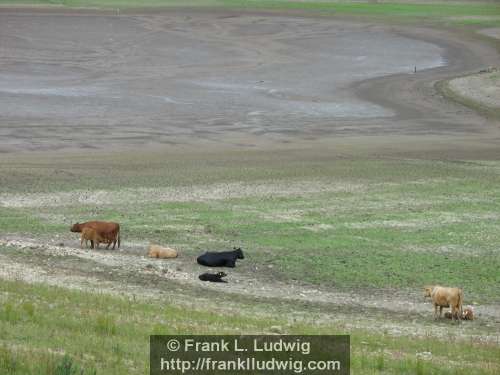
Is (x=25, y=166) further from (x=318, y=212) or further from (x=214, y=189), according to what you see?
(x=318, y=212)

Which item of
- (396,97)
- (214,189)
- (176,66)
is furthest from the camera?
(176,66)

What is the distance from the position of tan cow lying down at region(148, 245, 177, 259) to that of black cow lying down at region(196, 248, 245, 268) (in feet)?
1.82

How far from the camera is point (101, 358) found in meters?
10.4

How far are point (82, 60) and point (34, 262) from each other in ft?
117

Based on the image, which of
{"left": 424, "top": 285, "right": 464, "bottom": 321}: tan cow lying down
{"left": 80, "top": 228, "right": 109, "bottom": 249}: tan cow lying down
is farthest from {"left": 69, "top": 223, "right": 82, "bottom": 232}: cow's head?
{"left": 424, "top": 285, "right": 464, "bottom": 321}: tan cow lying down

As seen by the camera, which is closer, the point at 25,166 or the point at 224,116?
the point at 25,166

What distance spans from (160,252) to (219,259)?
1.12m

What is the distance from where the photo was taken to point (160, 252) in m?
19.4

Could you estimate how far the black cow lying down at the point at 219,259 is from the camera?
61.9 feet

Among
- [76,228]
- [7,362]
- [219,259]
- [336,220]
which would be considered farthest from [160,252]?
[7,362]

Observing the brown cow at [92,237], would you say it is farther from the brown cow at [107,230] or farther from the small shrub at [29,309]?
the small shrub at [29,309]

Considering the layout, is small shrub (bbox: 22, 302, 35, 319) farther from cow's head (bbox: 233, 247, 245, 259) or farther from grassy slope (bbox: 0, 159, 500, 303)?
cow's head (bbox: 233, 247, 245, 259)

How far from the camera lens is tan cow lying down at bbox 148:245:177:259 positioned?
19391 mm

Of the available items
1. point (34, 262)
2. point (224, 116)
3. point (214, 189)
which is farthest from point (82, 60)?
point (34, 262)
